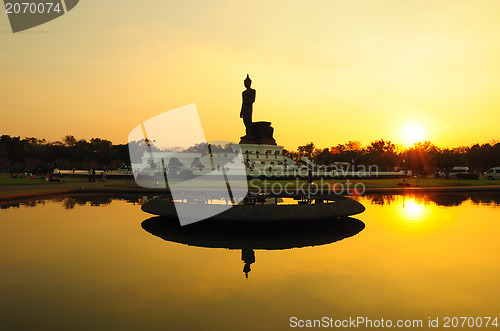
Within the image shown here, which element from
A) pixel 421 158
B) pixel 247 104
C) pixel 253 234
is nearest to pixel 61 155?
pixel 247 104

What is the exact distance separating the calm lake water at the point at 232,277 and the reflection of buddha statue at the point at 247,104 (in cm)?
3628

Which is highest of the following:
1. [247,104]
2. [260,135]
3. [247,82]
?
[247,82]

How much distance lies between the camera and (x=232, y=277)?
8.52 m

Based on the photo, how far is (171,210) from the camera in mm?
14438

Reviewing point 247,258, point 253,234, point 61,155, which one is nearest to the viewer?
point 247,258

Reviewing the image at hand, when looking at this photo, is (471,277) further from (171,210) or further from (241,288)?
(171,210)

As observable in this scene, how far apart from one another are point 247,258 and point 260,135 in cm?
3974

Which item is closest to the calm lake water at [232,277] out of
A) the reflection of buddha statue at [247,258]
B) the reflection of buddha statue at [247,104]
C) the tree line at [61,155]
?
the reflection of buddha statue at [247,258]

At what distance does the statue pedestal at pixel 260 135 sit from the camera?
48.7 metres

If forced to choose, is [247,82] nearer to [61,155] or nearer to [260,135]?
[260,135]

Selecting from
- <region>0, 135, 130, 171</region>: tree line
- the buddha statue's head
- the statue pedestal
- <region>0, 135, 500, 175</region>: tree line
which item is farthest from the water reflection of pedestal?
<region>0, 135, 130, 171</region>: tree line

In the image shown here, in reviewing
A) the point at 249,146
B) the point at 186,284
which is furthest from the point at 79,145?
the point at 186,284

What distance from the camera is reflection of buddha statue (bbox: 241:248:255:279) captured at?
9.17 meters

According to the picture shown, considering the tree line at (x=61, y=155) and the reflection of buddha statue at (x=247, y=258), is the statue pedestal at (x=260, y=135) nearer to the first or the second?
the reflection of buddha statue at (x=247, y=258)
